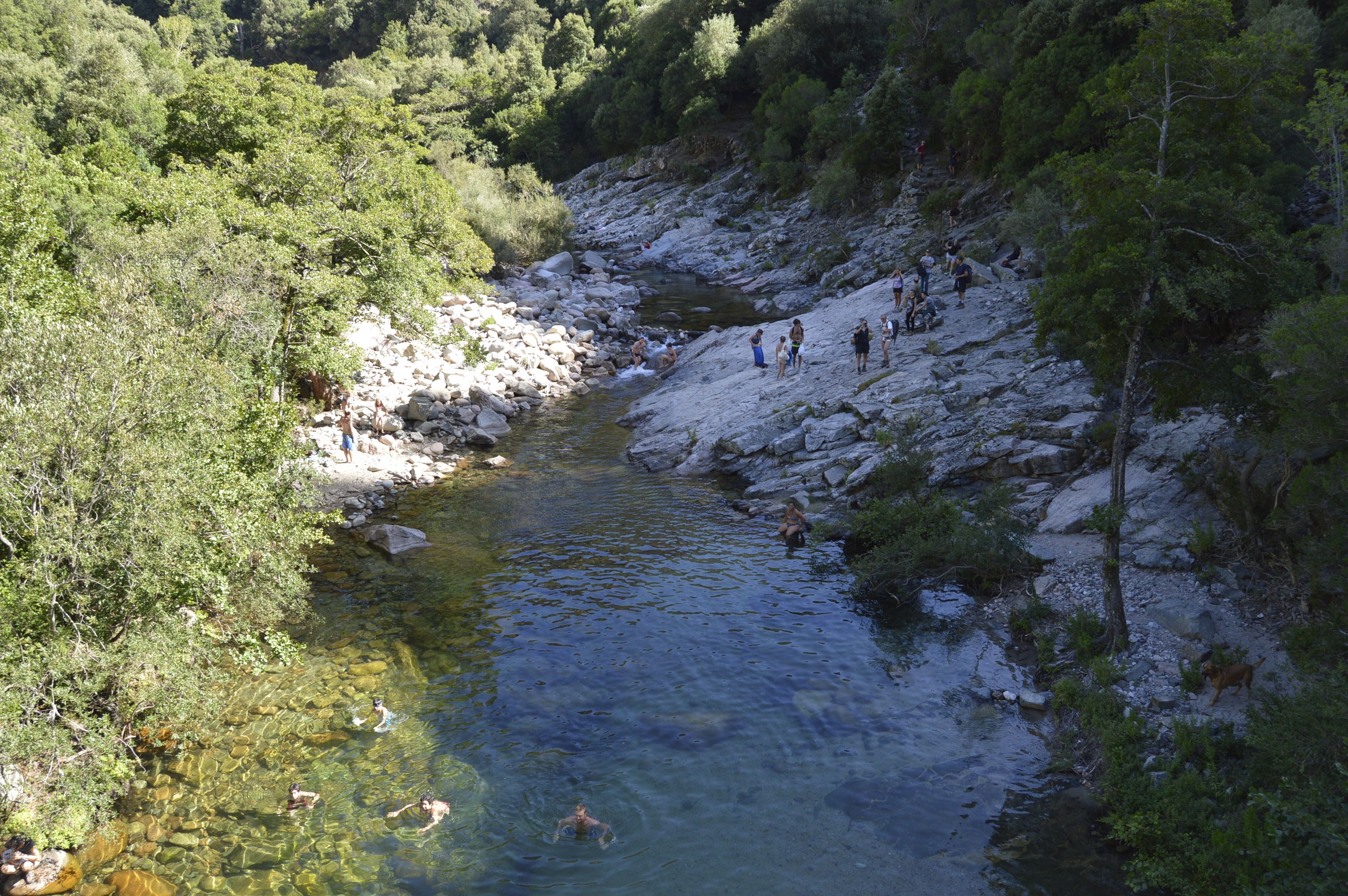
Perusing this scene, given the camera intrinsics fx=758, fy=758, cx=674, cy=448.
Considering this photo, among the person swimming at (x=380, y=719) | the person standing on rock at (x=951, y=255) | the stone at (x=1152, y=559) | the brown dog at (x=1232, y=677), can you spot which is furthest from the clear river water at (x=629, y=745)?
the person standing on rock at (x=951, y=255)

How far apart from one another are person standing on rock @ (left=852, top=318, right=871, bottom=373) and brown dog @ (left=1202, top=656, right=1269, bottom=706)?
51.5 ft

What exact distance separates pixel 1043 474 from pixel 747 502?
773 cm

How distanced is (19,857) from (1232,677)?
17.7 m

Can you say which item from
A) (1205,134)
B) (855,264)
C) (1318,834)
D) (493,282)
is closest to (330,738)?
(1318,834)

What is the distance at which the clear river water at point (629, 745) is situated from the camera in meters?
10.4

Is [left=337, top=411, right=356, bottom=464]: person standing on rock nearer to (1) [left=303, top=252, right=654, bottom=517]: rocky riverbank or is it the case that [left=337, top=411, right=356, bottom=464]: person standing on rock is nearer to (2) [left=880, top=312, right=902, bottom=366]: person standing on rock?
(1) [left=303, top=252, right=654, bottom=517]: rocky riverbank

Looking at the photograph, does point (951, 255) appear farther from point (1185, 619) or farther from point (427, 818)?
point (427, 818)

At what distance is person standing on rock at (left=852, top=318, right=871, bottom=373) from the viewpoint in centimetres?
2567

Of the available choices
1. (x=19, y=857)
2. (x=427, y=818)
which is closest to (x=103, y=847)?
(x=19, y=857)

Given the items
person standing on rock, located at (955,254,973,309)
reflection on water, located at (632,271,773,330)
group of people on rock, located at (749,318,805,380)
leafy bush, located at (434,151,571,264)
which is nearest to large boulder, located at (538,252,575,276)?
leafy bush, located at (434,151,571,264)

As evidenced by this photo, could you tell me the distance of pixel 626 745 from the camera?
12.9 metres

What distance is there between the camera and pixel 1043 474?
18641 mm

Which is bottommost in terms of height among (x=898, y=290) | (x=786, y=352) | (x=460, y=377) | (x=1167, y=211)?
(x=460, y=377)

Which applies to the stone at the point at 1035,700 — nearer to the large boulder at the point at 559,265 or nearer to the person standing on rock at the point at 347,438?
the person standing on rock at the point at 347,438
